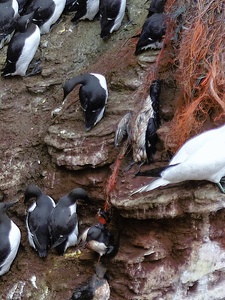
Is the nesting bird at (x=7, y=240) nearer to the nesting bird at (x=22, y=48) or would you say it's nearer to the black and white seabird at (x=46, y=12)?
the nesting bird at (x=22, y=48)

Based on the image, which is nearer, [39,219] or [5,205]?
[39,219]

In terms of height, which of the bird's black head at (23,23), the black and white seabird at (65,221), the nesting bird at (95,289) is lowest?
the nesting bird at (95,289)

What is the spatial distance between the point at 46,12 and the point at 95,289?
3645mm

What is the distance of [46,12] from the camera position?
32.2 feet

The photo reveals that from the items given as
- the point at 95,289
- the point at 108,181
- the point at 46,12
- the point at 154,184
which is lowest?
the point at 95,289

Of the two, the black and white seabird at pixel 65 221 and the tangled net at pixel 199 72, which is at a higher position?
the tangled net at pixel 199 72

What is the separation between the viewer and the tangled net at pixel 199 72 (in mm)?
7727

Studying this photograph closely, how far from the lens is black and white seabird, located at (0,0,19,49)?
388 inches

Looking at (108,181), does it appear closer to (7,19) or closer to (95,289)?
(95,289)

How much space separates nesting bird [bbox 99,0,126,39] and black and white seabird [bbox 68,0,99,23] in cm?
26

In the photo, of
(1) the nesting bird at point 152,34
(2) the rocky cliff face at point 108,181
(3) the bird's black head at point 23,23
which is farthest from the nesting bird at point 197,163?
(3) the bird's black head at point 23,23

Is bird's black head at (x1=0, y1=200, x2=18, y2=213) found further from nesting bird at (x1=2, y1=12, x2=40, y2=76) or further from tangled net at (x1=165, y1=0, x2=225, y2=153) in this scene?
nesting bird at (x1=2, y1=12, x2=40, y2=76)

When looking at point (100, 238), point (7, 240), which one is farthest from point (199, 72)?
point (7, 240)

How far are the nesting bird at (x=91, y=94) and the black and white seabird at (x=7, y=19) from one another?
1.57m
